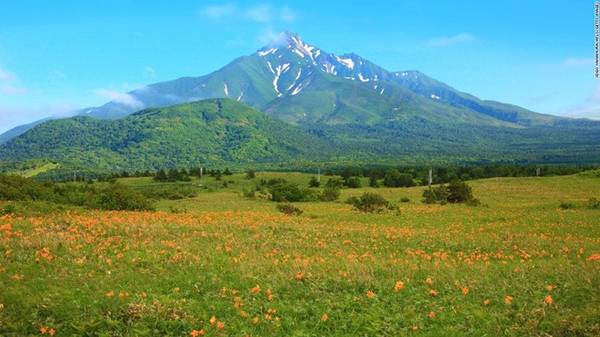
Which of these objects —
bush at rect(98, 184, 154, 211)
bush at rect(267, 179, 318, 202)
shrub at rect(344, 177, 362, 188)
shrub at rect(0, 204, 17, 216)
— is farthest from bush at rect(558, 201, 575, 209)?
shrub at rect(344, 177, 362, 188)

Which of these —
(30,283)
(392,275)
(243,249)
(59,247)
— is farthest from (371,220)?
(30,283)

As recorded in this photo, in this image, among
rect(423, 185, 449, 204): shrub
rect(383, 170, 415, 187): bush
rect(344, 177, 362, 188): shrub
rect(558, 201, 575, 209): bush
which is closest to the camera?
rect(558, 201, 575, 209): bush

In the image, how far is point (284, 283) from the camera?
523 inches

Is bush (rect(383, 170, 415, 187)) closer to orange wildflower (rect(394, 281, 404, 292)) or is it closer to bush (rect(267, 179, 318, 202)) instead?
bush (rect(267, 179, 318, 202))

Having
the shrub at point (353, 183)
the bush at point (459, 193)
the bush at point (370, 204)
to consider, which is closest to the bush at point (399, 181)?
the shrub at point (353, 183)

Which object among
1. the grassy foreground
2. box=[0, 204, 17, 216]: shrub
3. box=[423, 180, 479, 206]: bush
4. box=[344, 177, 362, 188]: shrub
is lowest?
box=[344, 177, 362, 188]: shrub

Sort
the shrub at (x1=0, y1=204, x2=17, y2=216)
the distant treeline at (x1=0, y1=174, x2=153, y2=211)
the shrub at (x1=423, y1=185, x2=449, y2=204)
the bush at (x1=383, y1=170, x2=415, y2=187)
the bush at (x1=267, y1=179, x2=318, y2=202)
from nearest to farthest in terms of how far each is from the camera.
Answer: the shrub at (x1=0, y1=204, x2=17, y2=216), the distant treeline at (x1=0, y1=174, x2=153, y2=211), the shrub at (x1=423, y1=185, x2=449, y2=204), the bush at (x1=267, y1=179, x2=318, y2=202), the bush at (x1=383, y1=170, x2=415, y2=187)

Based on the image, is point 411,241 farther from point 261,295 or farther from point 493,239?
point 261,295

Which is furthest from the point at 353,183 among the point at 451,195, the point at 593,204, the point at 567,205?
the point at 593,204

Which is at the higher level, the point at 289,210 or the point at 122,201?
the point at 122,201

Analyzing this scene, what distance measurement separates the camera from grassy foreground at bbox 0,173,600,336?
11016 millimetres

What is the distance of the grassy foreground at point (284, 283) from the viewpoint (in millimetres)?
11016

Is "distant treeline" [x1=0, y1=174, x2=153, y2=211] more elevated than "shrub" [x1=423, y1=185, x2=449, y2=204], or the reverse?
"distant treeline" [x1=0, y1=174, x2=153, y2=211]

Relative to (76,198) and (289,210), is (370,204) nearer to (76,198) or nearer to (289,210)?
(289,210)
